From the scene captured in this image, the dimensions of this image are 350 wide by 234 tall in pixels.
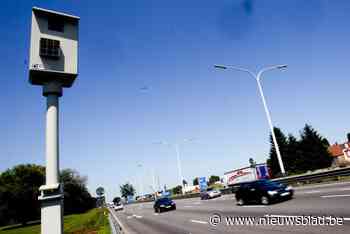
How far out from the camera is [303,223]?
901 cm

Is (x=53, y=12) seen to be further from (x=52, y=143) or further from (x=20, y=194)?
(x=20, y=194)

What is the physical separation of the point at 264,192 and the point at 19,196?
61.0 metres

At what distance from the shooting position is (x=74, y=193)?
8956 cm

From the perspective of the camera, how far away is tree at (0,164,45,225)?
6194cm

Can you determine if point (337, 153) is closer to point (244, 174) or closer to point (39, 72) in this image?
point (244, 174)

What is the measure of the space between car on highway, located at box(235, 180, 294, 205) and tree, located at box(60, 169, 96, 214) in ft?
243

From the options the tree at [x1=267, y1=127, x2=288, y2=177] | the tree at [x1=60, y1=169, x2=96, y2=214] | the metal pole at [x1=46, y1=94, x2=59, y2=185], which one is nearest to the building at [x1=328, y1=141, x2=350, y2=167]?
the tree at [x1=267, y1=127, x2=288, y2=177]

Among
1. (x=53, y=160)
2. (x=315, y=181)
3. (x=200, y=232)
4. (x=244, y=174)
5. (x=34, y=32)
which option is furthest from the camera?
(x=244, y=174)

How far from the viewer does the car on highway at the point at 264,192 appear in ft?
55.0

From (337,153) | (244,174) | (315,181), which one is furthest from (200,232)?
(337,153)

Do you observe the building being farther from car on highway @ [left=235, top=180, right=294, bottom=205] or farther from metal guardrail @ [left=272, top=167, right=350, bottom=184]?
car on highway @ [left=235, top=180, right=294, bottom=205]

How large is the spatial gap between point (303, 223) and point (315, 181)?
19282mm

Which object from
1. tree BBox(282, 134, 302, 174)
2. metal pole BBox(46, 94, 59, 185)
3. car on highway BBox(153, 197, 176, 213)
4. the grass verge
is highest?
tree BBox(282, 134, 302, 174)

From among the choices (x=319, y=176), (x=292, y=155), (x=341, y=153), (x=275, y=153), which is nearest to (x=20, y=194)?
(x=319, y=176)
